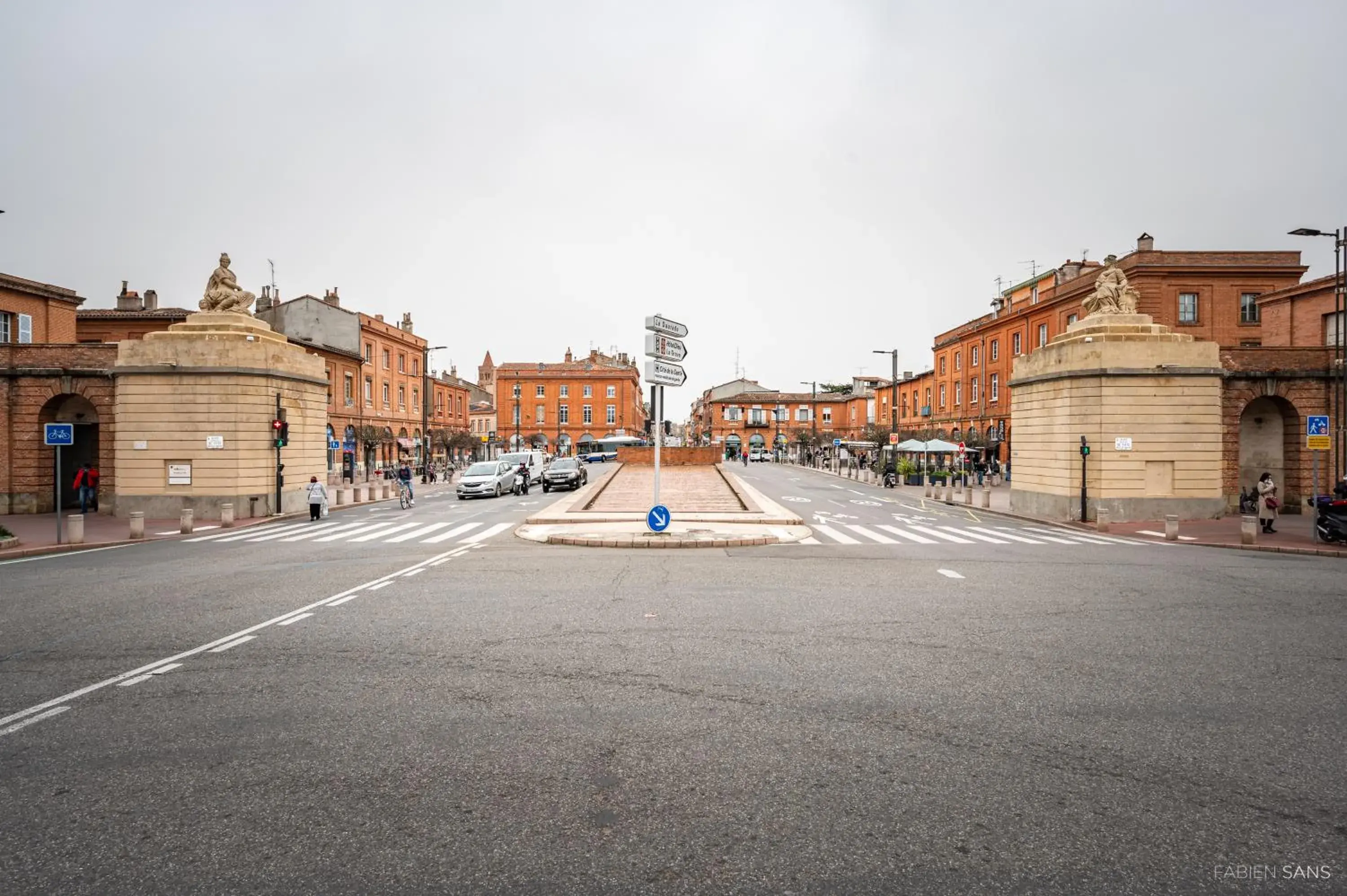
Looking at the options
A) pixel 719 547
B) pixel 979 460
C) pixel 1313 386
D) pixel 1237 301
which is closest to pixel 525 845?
pixel 719 547

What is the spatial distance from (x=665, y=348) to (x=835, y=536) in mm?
6357

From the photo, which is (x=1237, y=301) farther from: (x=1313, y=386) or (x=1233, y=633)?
(x=1233, y=633)

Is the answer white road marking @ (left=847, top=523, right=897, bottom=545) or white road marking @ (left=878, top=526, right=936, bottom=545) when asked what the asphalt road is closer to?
white road marking @ (left=847, top=523, right=897, bottom=545)

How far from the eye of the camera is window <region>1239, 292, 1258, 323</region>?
131ft

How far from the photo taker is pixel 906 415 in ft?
242

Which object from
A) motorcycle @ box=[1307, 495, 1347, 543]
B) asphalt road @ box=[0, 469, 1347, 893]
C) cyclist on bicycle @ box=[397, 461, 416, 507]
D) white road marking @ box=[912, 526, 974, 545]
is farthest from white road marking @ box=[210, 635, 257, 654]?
motorcycle @ box=[1307, 495, 1347, 543]

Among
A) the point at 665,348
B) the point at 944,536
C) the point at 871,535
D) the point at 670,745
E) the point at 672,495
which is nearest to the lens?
the point at 670,745

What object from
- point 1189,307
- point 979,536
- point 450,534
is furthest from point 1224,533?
point 1189,307

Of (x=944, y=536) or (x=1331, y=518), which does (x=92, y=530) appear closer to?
(x=944, y=536)

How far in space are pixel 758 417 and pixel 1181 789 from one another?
106326mm

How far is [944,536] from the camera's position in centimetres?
1838

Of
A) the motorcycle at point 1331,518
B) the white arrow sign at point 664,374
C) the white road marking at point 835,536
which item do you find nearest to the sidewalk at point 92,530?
the white arrow sign at point 664,374

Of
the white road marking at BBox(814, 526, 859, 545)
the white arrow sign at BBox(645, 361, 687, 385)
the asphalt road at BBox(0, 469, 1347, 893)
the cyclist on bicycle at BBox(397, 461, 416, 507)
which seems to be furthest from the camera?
the cyclist on bicycle at BBox(397, 461, 416, 507)

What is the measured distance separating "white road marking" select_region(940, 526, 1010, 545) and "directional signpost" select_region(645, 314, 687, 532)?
7.71 metres
